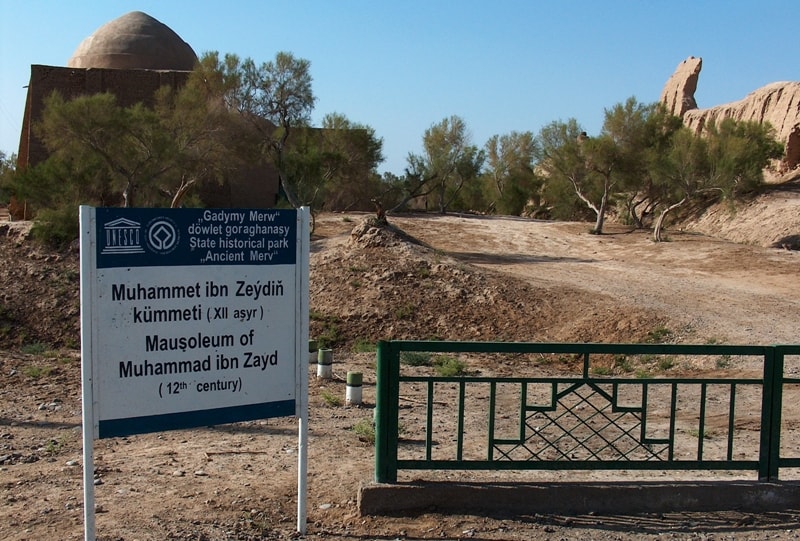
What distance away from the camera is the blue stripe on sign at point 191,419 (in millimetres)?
3883

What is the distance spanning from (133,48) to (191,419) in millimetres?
30029

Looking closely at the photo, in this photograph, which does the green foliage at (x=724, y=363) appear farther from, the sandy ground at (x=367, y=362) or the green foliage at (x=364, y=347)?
the green foliage at (x=364, y=347)

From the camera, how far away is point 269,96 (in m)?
27.6

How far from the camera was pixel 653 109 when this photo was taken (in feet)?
99.3

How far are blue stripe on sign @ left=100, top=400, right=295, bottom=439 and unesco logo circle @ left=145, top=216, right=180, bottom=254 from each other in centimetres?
85

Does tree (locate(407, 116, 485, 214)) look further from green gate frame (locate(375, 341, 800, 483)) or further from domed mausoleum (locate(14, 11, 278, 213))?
green gate frame (locate(375, 341, 800, 483))

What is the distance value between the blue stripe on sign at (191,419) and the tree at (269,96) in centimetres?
2224

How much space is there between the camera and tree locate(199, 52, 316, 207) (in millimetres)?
26625

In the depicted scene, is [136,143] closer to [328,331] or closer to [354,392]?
[328,331]

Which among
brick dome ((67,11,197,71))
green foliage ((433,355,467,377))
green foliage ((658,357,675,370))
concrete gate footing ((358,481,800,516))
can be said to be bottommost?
green foliage ((658,357,675,370))

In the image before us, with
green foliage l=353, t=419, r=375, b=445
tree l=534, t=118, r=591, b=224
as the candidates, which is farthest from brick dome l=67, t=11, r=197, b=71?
green foliage l=353, t=419, r=375, b=445

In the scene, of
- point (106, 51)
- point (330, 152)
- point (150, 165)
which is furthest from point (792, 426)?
point (106, 51)

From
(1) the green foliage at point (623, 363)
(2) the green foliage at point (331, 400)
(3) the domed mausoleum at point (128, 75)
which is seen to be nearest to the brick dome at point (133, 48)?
(3) the domed mausoleum at point (128, 75)

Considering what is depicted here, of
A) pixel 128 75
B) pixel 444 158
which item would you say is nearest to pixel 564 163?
pixel 444 158
